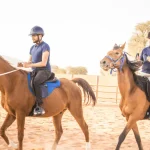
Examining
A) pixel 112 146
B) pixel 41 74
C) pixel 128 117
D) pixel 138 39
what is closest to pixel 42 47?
pixel 41 74

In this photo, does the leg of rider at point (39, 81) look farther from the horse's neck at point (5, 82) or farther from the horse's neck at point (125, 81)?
the horse's neck at point (125, 81)

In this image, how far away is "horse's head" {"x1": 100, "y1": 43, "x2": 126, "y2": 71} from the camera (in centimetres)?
640

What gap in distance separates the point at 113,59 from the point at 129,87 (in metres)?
0.75

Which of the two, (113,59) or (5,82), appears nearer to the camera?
(5,82)

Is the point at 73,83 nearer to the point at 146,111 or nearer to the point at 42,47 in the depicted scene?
the point at 42,47

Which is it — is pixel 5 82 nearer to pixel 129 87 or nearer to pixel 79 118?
pixel 79 118

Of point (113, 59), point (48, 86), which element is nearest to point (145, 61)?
point (113, 59)

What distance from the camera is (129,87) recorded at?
6746 mm

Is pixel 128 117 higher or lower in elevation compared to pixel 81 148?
higher

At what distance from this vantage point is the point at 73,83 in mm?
7473

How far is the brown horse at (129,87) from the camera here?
256 inches

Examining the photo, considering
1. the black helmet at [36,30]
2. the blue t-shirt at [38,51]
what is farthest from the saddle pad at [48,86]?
the black helmet at [36,30]

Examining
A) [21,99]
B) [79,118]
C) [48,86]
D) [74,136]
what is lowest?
[74,136]

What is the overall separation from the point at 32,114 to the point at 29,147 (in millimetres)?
1287
